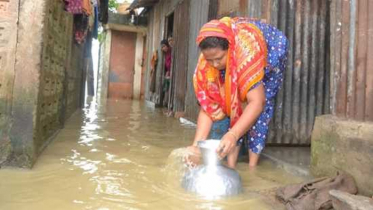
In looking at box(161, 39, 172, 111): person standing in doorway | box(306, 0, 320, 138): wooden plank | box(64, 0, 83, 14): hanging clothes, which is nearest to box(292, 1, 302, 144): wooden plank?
box(306, 0, 320, 138): wooden plank

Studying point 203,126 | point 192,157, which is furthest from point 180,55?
point 192,157

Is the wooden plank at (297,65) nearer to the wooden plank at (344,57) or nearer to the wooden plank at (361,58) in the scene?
the wooden plank at (344,57)

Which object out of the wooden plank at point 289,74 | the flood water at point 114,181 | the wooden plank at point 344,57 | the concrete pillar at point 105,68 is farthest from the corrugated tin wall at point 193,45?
the concrete pillar at point 105,68

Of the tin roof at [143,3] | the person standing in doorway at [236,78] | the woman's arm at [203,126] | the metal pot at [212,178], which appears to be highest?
the tin roof at [143,3]

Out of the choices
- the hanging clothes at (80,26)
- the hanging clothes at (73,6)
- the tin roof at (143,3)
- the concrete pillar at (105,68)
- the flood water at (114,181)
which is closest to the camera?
the flood water at (114,181)

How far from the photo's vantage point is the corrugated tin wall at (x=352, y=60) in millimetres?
2346

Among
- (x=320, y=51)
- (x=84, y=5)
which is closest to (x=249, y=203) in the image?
(x=320, y=51)

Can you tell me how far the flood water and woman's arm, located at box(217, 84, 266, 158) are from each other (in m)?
0.32

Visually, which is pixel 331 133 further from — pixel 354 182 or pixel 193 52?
pixel 193 52

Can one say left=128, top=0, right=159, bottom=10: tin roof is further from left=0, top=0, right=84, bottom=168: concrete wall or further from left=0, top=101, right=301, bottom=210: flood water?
left=0, top=0, right=84, bottom=168: concrete wall

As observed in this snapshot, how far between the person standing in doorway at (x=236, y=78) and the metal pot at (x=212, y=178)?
0.26 ft

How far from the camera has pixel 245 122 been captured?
7.92ft

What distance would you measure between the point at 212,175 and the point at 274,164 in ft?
3.87

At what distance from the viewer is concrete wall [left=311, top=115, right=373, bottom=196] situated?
226 centimetres
